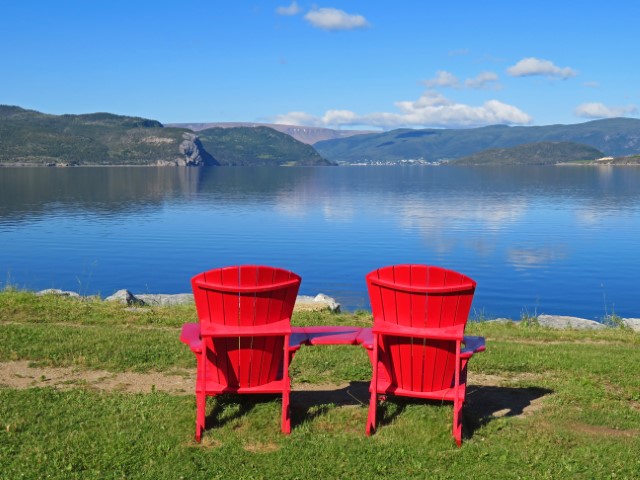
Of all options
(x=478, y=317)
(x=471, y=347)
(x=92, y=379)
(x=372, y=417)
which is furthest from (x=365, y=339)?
(x=478, y=317)

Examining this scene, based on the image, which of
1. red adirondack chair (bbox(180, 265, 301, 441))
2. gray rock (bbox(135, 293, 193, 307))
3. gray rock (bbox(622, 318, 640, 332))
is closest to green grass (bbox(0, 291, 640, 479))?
red adirondack chair (bbox(180, 265, 301, 441))

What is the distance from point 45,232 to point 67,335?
3831 centimetres

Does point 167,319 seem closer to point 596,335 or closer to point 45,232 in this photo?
point 596,335

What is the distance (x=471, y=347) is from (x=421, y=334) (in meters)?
0.66

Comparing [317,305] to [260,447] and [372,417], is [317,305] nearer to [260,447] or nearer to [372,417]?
[372,417]

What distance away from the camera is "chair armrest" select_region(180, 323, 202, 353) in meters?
7.06

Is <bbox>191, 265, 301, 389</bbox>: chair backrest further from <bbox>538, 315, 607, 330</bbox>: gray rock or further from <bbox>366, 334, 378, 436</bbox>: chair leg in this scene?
<bbox>538, 315, 607, 330</bbox>: gray rock

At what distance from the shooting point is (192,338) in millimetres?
7305

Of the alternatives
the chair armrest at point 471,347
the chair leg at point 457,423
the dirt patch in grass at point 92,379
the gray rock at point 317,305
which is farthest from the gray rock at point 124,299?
the chair leg at point 457,423

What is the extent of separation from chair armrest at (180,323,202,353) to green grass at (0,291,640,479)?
710 mm

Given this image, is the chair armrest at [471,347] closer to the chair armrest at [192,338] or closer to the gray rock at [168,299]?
the chair armrest at [192,338]

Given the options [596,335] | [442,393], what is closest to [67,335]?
[442,393]

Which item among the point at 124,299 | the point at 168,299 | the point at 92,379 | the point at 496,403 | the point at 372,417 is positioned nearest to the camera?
the point at 372,417

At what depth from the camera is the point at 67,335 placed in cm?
1079
